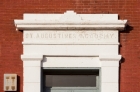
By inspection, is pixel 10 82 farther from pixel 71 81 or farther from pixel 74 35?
pixel 74 35

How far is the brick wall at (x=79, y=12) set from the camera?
39.4 feet

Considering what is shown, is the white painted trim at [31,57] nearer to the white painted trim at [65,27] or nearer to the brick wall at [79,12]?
the brick wall at [79,12]

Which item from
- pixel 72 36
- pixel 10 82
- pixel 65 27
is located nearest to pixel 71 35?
pixel 72 36

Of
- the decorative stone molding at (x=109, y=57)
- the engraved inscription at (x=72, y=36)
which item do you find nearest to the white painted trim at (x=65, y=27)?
the engraved inscription at (x=72, y=36)

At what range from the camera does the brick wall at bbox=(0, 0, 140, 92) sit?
12023mm

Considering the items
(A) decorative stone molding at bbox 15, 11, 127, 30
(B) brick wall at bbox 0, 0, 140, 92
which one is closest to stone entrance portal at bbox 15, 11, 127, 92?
(A) decorative stone molding at bbox 15, 11, 127, 30

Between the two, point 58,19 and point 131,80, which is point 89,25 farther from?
point 131,80

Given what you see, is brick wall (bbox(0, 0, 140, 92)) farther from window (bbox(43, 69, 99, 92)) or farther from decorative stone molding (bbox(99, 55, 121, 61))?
window (bbox(43, 69, 99, 92))

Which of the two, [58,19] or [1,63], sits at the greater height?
[58,19]

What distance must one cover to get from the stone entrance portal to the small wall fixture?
0.69 ft

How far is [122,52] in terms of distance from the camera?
12.1 m

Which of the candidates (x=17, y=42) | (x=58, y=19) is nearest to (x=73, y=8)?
(x=58, y=19)

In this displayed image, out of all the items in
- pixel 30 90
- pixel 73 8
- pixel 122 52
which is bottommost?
pixel 30 90

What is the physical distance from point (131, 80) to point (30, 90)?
2148mm
